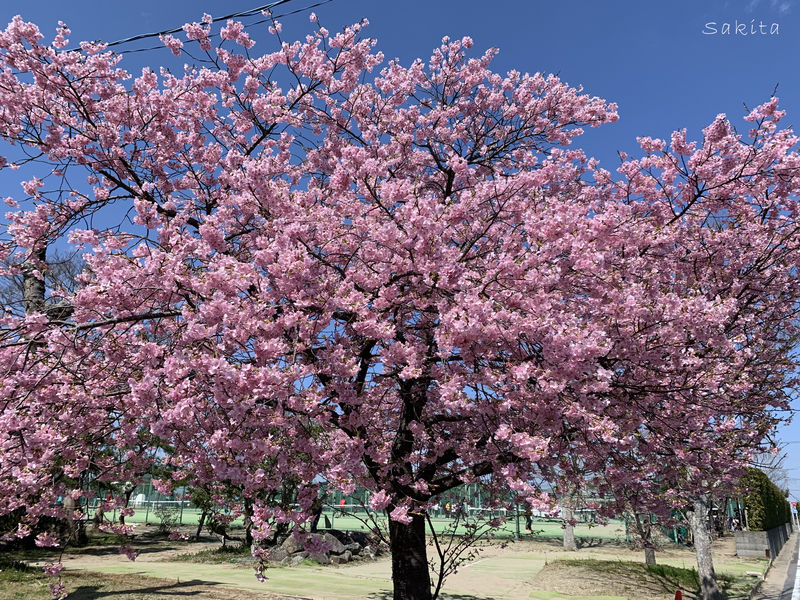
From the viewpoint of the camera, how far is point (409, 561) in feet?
25.0

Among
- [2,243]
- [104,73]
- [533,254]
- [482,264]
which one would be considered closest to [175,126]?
[104,73]

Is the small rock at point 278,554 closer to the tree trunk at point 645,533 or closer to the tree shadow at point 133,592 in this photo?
the tree shadow at point 133,592

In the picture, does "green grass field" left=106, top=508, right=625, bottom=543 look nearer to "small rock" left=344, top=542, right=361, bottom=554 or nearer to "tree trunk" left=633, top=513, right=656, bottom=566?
"small rock" left=344, top=542, right=361, bottom=554

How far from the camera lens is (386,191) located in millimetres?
6562

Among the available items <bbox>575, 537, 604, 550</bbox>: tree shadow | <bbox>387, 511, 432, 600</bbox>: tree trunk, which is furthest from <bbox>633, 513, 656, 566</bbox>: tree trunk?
<bbox>575, 537, 604, 550</bbox>: tree shadow

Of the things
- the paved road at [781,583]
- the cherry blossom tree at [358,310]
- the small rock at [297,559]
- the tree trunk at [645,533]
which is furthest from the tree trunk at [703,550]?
the small rock at [297,559]

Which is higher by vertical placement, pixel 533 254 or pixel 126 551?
pixel 533 254

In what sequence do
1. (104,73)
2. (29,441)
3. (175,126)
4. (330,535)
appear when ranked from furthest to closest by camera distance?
(330,535) → (175,126) → (104,73) → (29,441)

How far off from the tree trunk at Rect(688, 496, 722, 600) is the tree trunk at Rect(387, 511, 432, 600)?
306 inches

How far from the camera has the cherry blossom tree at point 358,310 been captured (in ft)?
18.2

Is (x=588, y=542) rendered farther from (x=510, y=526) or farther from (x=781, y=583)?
(x=781, y=583)

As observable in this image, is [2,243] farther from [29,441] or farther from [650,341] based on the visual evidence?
[650,341]

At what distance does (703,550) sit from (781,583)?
6.06 m

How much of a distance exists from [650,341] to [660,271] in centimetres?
197
